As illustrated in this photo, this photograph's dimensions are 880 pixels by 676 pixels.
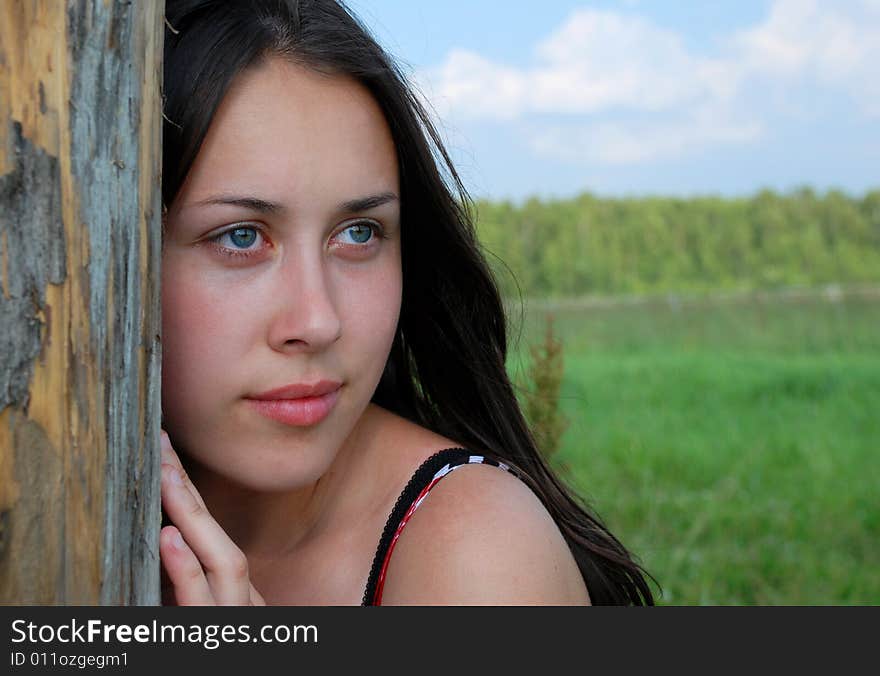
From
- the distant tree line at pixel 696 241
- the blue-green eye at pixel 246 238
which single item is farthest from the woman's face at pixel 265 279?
the distant tree line at pixel 696 241

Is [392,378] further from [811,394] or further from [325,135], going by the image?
[811,394]

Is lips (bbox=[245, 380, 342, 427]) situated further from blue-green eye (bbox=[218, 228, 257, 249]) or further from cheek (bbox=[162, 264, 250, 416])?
blue-green eye (bbox=[218, 228, 257, 249])

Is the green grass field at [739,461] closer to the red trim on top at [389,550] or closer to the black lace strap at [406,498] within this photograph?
the black lace strap at [406,498]

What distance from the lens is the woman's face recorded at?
1722 mm

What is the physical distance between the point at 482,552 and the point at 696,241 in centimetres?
1742

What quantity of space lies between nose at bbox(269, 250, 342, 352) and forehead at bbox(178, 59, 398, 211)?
11 centimetres

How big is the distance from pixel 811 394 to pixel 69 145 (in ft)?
29.7

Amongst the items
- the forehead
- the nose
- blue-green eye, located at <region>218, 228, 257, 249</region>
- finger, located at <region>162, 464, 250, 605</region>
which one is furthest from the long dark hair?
finger, located at <region>162, 464, 250, 605</region>

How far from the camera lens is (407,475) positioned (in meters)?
2.09

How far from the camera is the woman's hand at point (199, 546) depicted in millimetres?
1602

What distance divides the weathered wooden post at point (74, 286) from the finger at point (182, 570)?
0.52 feet

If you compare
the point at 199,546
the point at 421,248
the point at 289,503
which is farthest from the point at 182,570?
the point at 421,248

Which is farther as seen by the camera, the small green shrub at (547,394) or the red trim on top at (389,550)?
the small green shrub at (547,394)

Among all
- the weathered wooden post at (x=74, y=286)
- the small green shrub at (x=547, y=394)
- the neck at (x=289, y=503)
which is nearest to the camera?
the weathered wooden post at (x=74, y=286)
